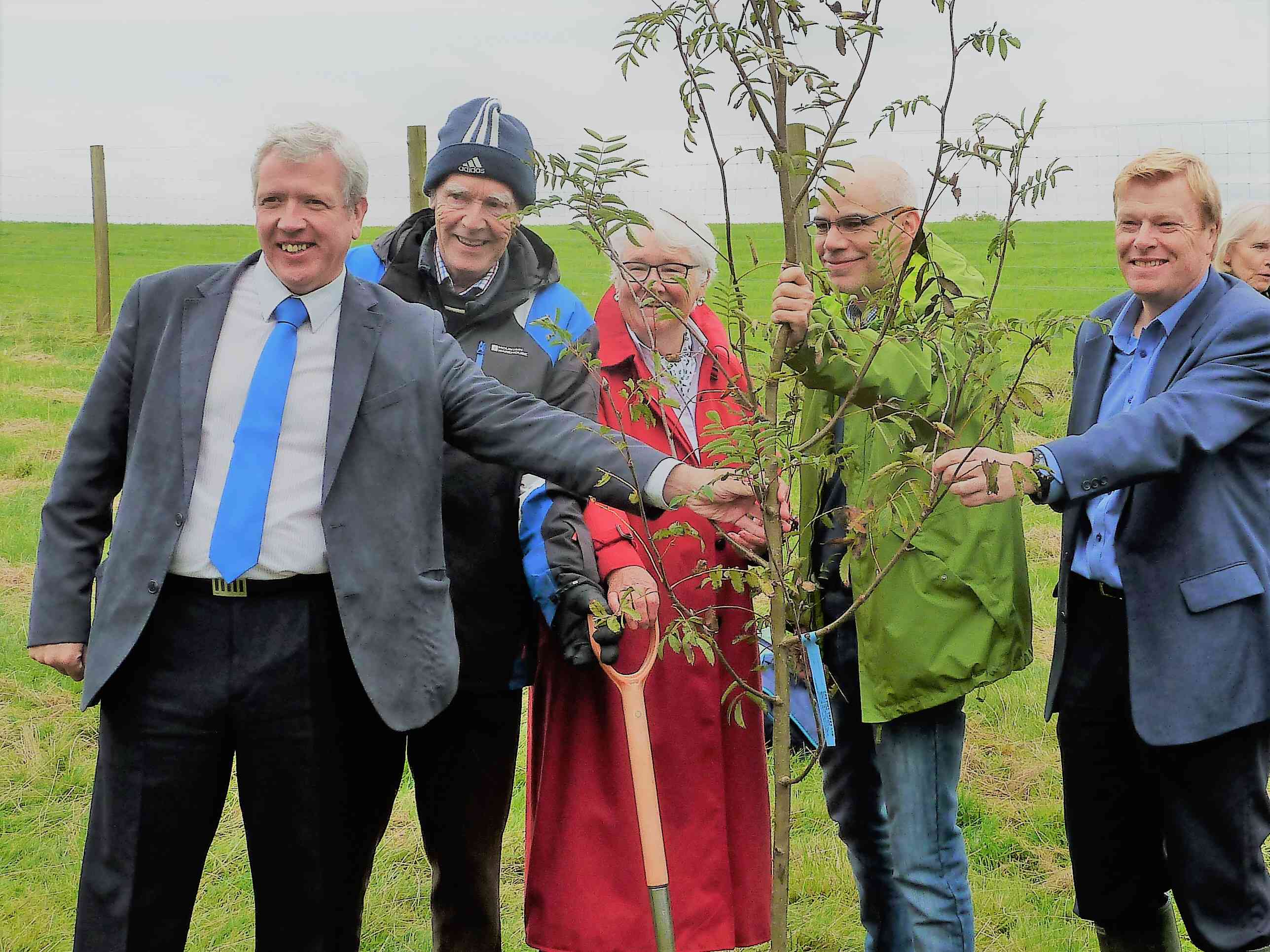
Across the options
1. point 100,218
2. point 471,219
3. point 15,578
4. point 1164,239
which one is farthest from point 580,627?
point 100,218

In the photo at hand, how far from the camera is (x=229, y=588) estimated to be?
105 inches

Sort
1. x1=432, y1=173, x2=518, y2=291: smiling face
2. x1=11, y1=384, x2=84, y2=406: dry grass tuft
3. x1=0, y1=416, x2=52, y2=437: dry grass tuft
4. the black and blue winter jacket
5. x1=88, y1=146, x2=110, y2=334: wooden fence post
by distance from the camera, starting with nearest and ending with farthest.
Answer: the black and blue winter jacket, x1=432, y1=173, x2=518, y2=291: smiling face, x1=0, y1=416, x2=52, y2=437: dry grass tuft, x1=11, y1=384, x2=84, y2=406: dry grass tuft, x1=88, y1=146, x2=110, y2=334: wooden fence post

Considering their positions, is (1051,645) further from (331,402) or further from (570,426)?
(331,402)

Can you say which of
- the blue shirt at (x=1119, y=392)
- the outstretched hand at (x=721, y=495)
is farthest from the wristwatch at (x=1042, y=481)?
the outstretched hand at (x=721, y=495)

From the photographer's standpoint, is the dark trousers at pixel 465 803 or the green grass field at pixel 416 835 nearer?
the dark trousers at pixel 465 803

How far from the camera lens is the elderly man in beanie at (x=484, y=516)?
10.9 ft

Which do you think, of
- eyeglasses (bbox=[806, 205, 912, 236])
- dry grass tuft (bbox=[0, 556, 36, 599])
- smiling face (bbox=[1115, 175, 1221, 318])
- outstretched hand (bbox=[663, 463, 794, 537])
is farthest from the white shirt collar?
dry grass tuft (bbox=[0, 556, 36, 599])

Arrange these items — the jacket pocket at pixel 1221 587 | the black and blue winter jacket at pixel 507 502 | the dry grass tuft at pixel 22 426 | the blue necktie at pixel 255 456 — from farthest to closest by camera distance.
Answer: the dry grass tuft at pixel 22 426 → the black and blue winter jacket at pixel 507 502 → the jacket pocket at pixel 1221 587 → the blue necktie at pixel 255 456

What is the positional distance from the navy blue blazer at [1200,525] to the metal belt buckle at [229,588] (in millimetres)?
1816

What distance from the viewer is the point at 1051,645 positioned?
21.4ft

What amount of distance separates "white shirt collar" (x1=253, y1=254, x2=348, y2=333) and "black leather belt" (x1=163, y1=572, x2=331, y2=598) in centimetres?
58

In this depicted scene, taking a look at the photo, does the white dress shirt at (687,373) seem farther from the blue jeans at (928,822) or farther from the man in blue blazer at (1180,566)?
the man in blue blazer at (1180,566)

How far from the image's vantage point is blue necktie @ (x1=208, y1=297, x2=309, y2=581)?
2645 millimetres

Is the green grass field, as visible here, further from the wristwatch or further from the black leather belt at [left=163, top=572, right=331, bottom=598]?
the black leather belt at [left=163, top=572, right=331, bottom=598]
